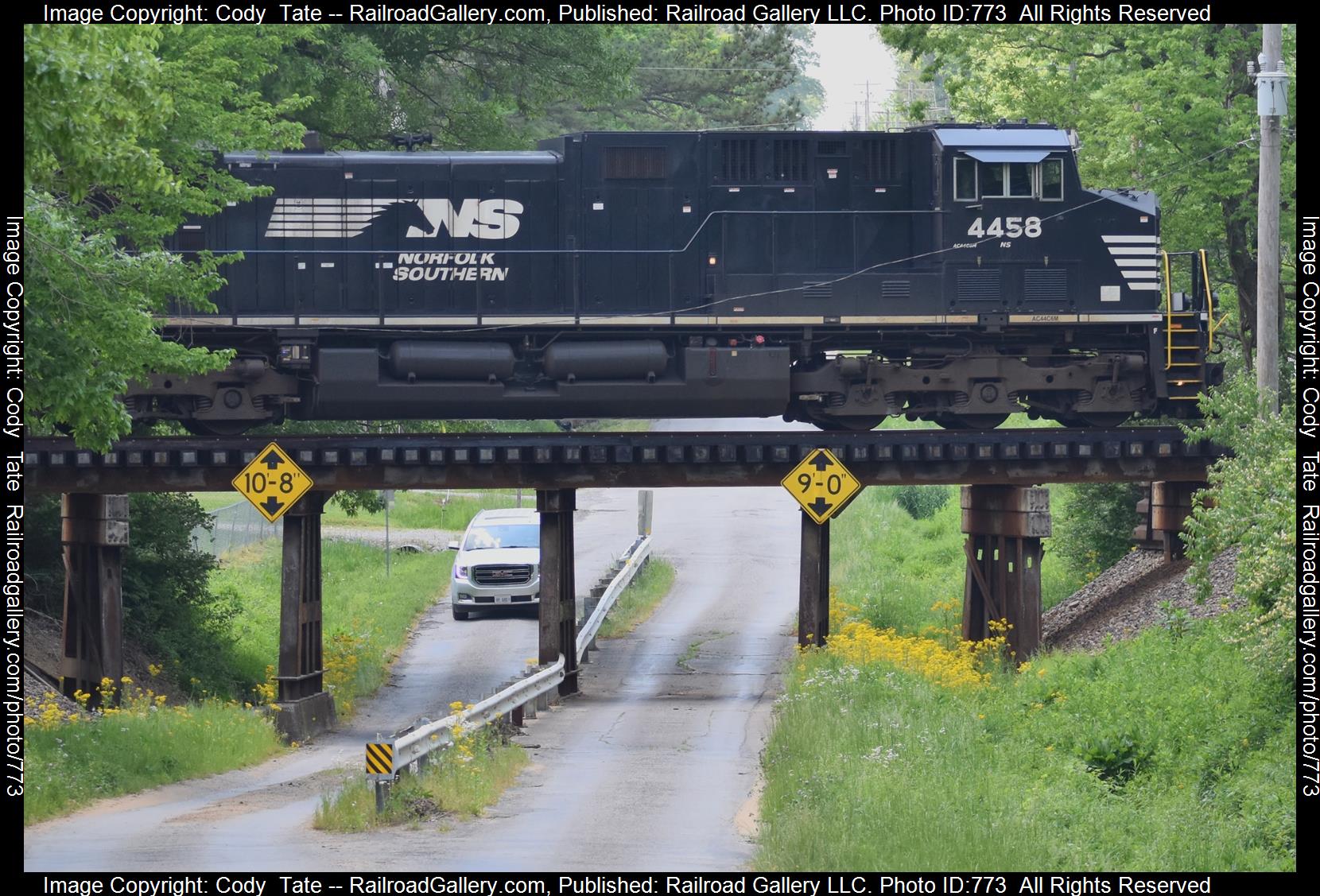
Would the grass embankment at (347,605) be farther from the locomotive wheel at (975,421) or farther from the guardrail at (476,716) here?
the locomotive wheel at (975,421)

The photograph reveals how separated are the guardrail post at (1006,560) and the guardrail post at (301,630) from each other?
966cm

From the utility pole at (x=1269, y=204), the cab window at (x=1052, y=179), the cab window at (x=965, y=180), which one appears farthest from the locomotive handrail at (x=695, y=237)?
the utility pole at (x=1269, y=204)

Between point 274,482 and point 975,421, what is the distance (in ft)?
34.4

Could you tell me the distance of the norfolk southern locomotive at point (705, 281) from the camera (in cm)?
2220

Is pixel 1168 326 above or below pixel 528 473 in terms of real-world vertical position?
above

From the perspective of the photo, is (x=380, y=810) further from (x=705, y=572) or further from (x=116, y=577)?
(x=705, y=572)

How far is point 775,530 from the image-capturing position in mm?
45312

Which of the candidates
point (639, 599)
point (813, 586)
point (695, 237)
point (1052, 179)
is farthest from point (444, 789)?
point (639, 599)

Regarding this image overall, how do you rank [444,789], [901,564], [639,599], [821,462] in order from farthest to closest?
[901,564] → [639,599] → [821,462] → [444,789]

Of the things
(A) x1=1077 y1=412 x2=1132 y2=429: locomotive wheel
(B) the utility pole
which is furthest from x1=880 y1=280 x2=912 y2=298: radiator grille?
(B) the utility pole

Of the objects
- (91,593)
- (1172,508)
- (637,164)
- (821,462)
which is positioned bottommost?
(91,593)

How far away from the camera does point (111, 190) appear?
18125 mm

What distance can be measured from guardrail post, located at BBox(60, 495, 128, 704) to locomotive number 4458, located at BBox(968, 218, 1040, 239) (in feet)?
42.3

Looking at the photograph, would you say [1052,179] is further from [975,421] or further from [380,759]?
[380,759]
